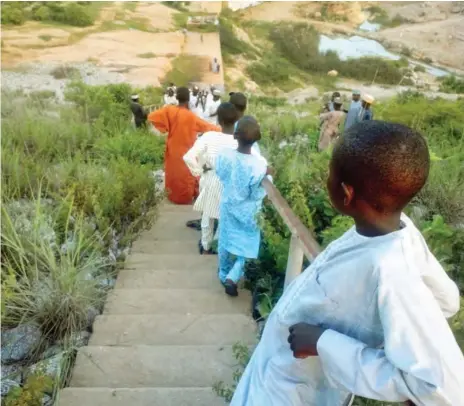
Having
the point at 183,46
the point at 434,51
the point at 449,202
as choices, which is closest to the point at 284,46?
the point at 434,51

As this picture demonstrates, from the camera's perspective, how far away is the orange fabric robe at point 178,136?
5.21m

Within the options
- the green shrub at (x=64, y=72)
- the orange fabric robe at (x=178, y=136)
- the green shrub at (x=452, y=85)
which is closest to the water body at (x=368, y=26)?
the green shrub at (x=452, y=85)

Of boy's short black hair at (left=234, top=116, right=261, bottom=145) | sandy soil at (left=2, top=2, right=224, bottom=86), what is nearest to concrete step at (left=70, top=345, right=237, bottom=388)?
boy's short black hair at (left=234, top=116, right=261, bottom=145)

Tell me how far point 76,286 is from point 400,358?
2320 millimetres

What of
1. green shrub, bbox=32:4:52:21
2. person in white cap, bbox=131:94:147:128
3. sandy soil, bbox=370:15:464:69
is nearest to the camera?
person in white cap, bbox=131:94:147:128

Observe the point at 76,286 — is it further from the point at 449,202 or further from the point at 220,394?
the point at 449,202

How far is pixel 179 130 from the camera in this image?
207 inches

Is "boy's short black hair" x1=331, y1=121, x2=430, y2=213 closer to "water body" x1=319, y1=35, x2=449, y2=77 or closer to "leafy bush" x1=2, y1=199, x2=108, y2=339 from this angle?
"leafy bush" x1=2, y1=199, x2=108, y2=339

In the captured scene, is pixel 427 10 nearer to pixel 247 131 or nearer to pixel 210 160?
pixel 210 160

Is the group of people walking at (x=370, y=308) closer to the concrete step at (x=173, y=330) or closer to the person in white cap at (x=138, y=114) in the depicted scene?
the concrete step at (x=173, y=330)

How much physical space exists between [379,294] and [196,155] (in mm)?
3038

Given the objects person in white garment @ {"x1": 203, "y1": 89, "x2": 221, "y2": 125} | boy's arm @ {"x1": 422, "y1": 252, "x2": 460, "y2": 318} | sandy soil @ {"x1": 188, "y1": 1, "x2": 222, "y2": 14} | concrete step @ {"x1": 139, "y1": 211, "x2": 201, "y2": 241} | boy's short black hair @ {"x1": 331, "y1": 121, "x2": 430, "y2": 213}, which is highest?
boy's short black hair @ {"x1": 331, "y1": 121, "x2": 430, "y2": 213}

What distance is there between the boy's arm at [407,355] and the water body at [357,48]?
39.8m

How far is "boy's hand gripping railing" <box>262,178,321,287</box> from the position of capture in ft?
6.77
